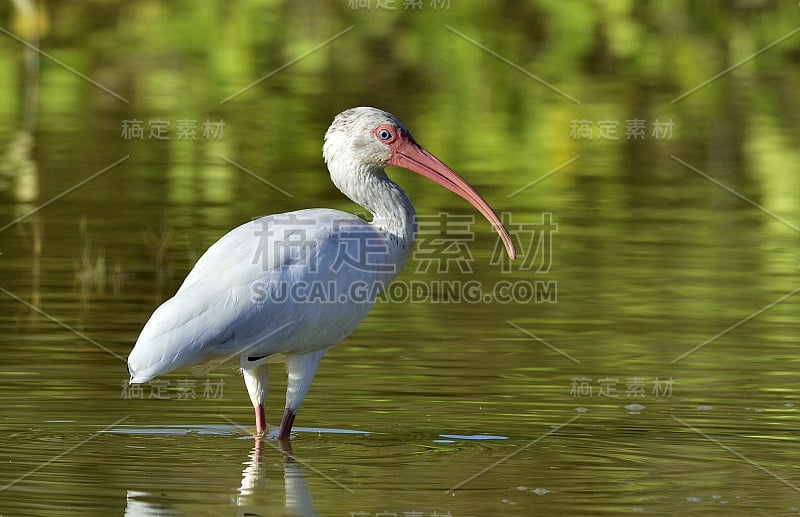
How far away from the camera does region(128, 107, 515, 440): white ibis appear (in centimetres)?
902

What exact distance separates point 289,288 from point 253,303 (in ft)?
0.75

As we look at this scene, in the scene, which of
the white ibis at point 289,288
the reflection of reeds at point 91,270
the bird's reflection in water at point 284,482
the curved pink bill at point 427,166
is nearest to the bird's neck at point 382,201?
the white ibis at point 289,288

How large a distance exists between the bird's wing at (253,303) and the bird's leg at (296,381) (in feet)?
0.34

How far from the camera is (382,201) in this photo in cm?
1012

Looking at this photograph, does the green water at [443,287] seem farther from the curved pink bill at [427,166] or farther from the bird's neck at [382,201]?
the curved pink bill at [427,166]

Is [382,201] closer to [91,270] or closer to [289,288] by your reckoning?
[289,288]

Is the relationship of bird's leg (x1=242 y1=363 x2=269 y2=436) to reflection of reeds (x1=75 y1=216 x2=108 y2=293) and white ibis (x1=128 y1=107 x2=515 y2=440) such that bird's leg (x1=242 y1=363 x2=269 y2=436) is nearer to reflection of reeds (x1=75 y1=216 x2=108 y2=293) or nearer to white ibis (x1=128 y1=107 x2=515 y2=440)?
white ibis (x1=128 y1=107 x2=515 y2=440)

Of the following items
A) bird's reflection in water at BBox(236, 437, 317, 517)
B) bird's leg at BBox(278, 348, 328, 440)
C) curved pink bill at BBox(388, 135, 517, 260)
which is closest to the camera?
bird's reflection in water at BBox(236, 437, 317, 517)

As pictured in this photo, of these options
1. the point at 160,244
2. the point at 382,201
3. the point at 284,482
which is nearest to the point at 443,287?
the point at 160,244

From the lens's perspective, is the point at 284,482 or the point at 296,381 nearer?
the point at 284,482

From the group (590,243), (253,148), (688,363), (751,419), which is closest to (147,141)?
(253,148)

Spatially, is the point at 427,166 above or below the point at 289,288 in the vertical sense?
above

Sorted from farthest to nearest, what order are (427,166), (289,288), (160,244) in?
(160,244) < (427,166) < (289,288)

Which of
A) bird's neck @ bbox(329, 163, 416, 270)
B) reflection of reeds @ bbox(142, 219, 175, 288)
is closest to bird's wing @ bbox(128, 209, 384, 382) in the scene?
bird's neck @ bbox(329, 163, 416, 270)
